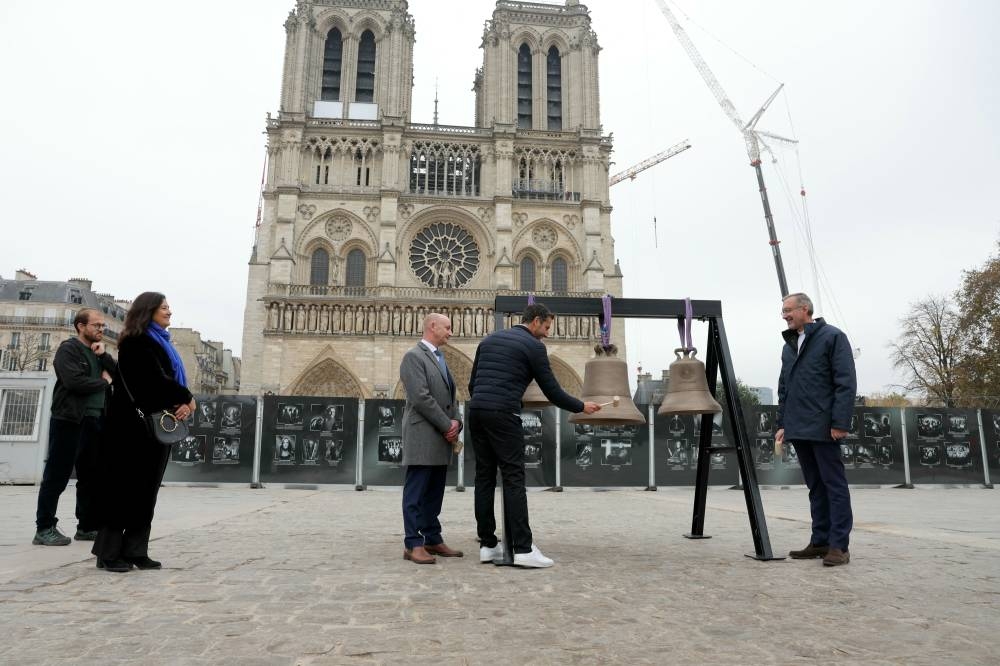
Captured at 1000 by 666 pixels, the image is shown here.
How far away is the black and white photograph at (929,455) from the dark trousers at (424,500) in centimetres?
1136

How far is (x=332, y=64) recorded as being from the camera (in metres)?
32.9

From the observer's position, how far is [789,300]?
4.61 m

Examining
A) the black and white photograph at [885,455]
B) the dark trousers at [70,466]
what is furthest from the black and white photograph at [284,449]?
the black and white photograph at [885,455]

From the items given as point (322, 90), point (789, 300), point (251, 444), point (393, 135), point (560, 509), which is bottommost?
point (560, 509)

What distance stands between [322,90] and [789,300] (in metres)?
32.1

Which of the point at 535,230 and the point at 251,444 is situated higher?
the point at 535,230

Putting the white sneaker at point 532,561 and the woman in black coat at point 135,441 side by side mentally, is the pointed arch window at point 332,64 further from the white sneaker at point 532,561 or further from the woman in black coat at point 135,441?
the white sneaker at point 532,561

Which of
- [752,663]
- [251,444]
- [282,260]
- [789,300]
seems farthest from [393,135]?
[752,663]

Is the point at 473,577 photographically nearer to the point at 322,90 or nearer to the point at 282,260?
the point at 282,260

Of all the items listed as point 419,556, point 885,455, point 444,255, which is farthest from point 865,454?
point 444,255

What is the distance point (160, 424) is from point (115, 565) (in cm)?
72

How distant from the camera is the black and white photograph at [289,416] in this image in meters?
11.0

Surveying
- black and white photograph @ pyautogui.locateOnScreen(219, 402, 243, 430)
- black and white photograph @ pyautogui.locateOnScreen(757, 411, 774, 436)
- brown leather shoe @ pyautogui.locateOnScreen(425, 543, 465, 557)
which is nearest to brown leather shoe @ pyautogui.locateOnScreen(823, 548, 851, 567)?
brown leather shoe @ pyautogui.locateOnScreen(425, 543, 465, 557)

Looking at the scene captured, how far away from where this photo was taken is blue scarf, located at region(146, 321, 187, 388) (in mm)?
3689
